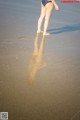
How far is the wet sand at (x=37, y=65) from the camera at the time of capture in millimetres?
1353

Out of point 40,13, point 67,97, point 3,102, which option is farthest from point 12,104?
point 40,13

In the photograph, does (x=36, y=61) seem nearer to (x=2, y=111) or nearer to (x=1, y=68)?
(x=1, y=68)

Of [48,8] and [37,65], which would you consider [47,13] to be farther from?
[37,65]

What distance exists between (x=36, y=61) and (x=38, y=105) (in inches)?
16.3

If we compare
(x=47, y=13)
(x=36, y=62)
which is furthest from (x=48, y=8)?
(x=36, y=62)

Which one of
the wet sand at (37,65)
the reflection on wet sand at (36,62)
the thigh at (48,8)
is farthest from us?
the thigh at (48,8)

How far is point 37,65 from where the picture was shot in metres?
1.68

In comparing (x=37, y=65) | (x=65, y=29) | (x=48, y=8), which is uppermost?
(x=48, y=8)

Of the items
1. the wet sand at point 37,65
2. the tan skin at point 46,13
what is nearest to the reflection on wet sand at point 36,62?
the wet sand at point 37,65

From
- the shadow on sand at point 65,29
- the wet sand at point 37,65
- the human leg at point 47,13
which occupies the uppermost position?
the human leg at point 47,13

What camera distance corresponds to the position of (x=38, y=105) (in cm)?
136

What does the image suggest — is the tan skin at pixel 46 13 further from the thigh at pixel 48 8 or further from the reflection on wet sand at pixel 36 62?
the reflection on wet sand at pixel 36 62

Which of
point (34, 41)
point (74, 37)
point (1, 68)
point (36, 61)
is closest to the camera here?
point (1, 68)

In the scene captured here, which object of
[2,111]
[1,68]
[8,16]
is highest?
[8,16]
